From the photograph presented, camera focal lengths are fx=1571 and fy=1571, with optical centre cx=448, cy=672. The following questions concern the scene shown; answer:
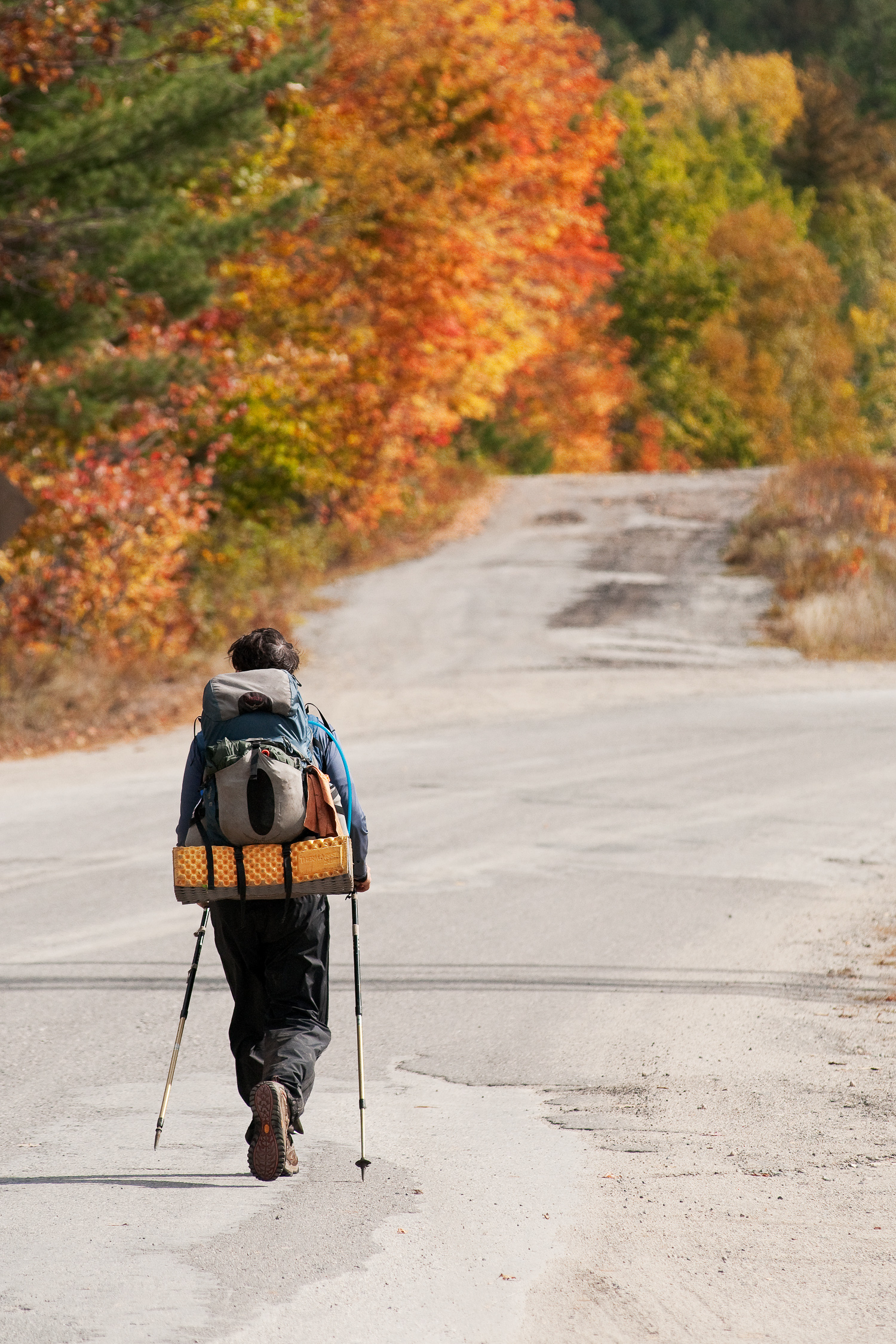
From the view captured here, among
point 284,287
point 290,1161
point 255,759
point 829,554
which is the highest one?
point 284,287

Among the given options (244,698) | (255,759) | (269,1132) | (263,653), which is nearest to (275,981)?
(269,1132)

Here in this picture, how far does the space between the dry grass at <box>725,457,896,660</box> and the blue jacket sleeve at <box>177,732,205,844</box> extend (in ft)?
63.6

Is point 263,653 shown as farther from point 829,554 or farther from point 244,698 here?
point 829,554

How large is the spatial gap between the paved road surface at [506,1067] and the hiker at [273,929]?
1.23 feet

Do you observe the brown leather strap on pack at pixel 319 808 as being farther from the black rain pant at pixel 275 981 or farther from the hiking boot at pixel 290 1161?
the hiking boot at pixel 290 1161

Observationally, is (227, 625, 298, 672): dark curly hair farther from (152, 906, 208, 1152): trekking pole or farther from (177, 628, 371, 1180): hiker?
(152, 906, 208, 1152): trekking pole

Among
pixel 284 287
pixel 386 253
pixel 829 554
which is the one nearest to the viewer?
pixel 284 287

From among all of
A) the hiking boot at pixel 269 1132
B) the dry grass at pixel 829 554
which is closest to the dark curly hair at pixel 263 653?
the hiking boot at pixel 269 1132

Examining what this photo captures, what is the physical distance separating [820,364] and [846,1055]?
52.6 m

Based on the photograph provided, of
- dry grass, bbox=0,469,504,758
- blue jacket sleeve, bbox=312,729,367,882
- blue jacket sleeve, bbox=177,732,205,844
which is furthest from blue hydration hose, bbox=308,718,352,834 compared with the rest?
dry grass, bbox=0,469,504,758

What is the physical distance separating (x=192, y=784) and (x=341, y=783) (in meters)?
0.48

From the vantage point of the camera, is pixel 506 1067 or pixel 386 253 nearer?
pixel 506 1067

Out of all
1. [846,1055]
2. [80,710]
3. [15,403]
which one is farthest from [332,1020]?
[15,403]

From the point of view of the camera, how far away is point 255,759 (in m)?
4.82
